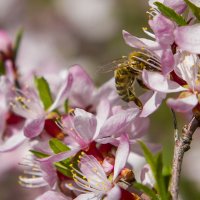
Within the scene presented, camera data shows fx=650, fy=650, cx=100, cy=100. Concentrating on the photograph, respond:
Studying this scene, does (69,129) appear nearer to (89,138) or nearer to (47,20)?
(89,138)

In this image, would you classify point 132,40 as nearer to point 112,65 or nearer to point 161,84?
point 161,84

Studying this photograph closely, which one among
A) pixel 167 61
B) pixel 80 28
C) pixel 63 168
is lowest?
pixel 80 28

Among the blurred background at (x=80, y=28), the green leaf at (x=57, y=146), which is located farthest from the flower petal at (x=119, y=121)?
the blurred background at (x=80, y=28)

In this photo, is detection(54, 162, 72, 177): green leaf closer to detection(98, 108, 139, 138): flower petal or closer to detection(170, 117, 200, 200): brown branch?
detection(98, 108, 139, 138): flower petal

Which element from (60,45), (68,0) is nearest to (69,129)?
(60,45)

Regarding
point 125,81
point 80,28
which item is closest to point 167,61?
point 125,81

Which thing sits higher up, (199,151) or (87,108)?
(87,108)

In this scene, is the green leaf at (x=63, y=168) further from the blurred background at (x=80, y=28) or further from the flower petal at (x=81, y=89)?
the blurred background at (x=80, y=28)
